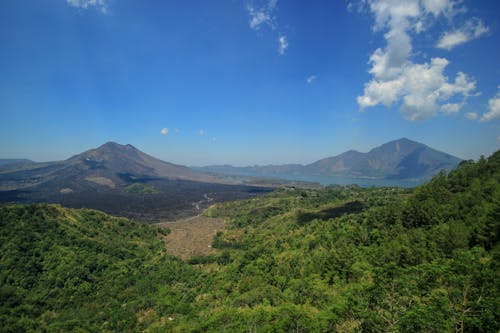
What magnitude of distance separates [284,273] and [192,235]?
181 feet

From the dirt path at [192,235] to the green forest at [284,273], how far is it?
14.8ft

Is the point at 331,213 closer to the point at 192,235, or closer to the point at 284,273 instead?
the point at 284,273

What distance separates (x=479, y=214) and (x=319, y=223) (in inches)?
1500

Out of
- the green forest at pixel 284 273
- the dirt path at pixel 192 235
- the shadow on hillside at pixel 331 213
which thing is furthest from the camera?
the shadow on hillside at pixel 331 213

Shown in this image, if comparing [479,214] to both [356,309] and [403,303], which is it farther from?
[356,309]

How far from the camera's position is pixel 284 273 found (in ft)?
139

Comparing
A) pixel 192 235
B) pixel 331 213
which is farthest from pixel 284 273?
pixel 192 235

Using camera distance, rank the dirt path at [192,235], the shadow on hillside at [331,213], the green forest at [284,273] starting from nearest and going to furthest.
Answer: the green forest at [284,273] < the dirt path at [192,235] < the shadow on hillside at [331,213]

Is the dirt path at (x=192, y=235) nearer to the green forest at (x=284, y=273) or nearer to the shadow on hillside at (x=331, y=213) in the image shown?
the green forest at (x=284, y=273)

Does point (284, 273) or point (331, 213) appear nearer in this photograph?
point (284, 273)

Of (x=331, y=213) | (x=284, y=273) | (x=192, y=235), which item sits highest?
(x=331, y=213)

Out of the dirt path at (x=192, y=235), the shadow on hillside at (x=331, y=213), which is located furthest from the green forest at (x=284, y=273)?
the dirt path at (x=192, y=235)

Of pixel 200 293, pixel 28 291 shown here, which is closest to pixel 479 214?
pixel 200 293

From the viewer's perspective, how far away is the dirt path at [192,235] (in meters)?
73.8
